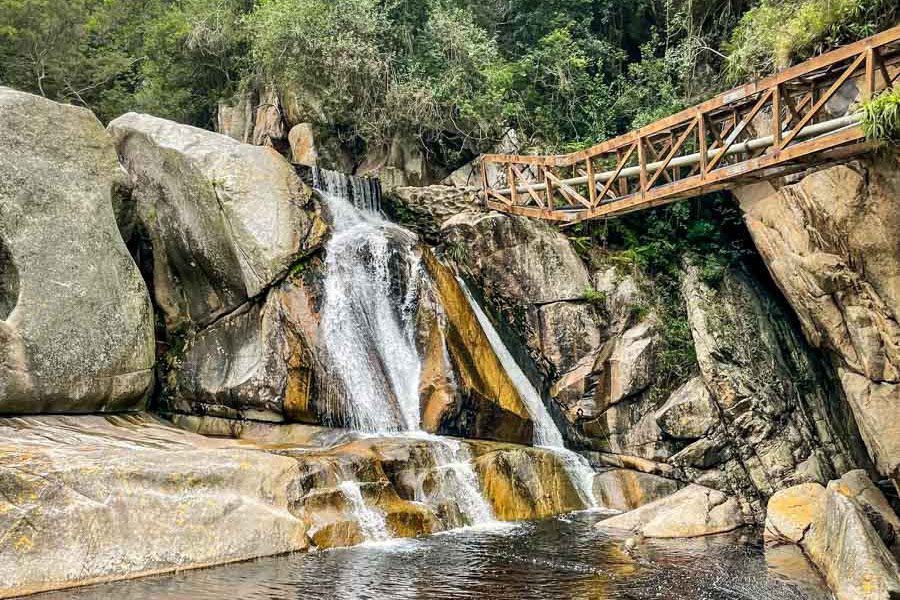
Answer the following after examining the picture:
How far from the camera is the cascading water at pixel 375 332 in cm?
1534

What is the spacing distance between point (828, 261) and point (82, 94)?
25420mm

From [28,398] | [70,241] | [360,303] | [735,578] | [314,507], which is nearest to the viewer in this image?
[735,578]

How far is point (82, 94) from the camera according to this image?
89.6ft

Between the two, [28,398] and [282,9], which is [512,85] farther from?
[28,398]

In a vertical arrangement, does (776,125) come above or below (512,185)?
below

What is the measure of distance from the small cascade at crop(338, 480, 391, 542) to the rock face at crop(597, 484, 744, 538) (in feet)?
13.1

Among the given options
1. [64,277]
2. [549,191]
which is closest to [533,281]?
[549,191]

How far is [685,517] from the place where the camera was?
41.9 ft

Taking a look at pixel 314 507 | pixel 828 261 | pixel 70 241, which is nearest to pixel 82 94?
pixel 70 241

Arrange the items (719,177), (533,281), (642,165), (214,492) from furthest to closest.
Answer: (533,281)
(642,165)
(719,177)
(214,492)

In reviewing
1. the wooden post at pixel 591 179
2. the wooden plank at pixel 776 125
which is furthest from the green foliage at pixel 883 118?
the wooden post at pixel 591 179

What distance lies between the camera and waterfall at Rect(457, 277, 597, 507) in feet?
51.1

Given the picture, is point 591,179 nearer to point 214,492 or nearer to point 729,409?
point 729,409

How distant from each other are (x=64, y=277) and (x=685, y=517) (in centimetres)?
1225
